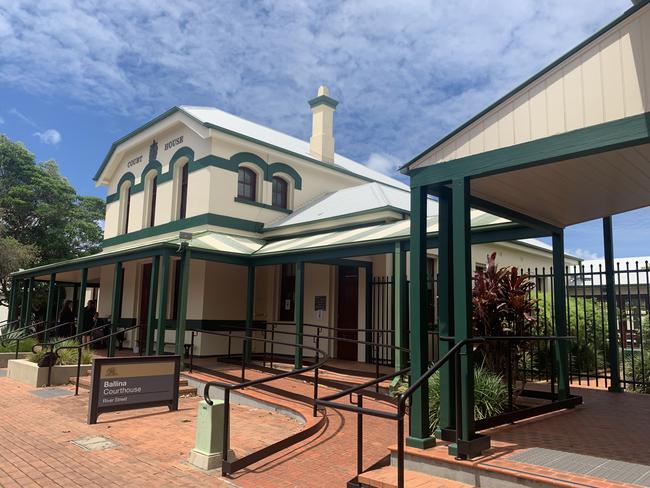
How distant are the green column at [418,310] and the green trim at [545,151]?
0.33 meters

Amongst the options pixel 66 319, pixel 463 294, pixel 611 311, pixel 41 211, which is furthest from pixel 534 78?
pixel 41 211

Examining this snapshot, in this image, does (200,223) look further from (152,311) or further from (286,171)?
(152,311)

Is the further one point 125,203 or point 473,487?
point 125,203

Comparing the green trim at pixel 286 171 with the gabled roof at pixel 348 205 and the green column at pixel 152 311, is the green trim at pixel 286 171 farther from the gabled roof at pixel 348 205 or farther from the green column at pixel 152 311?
the green column at pixel 152 311

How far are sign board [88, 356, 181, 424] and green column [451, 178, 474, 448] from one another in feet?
19.0

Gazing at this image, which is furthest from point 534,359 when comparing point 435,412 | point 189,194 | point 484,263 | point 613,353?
point 189,194

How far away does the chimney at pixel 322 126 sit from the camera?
806 inches

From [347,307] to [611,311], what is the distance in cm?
675

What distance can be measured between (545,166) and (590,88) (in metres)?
0.94

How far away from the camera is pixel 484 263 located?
51.4 feet

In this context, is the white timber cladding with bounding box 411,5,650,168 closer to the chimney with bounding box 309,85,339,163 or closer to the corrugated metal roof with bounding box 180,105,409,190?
the corrugated metal roof with bounding box 180,105,409,190

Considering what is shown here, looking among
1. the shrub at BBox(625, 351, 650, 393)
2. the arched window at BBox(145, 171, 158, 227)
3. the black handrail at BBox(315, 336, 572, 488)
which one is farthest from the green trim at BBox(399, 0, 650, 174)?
the arched window at BBox(145, 171, 158, 227)

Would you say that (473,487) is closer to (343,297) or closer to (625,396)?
(625,396)

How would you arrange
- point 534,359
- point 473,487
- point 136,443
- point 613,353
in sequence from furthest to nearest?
point 534,359 < point 613,353 < point 136,443 < point 473,487
